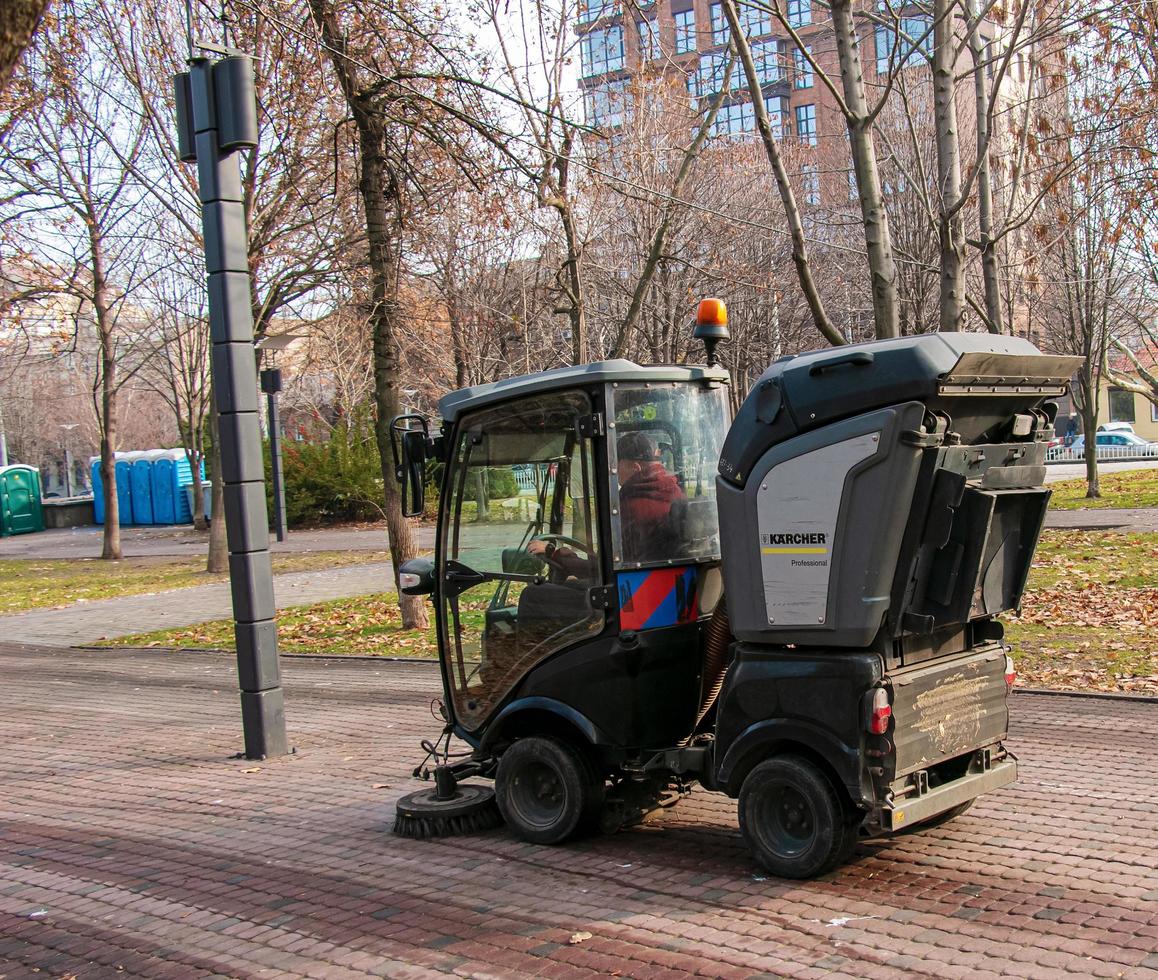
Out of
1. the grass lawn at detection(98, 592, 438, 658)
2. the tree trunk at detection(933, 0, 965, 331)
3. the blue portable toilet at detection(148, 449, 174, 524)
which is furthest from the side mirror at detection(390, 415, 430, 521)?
the blue portable toilet at detection(148, 449, 174, 524)

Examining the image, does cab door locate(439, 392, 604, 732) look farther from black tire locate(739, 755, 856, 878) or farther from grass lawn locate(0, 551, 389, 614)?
grass lawn locate(0, 551, 389, 614)

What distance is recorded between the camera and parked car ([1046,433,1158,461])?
163 ft

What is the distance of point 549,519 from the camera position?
19.6ft

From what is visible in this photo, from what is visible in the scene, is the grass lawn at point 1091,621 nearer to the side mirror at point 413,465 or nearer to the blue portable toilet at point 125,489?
the side mirror at point 413,465

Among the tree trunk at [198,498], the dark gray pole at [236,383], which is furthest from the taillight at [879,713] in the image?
the tree trunk at [198,498]

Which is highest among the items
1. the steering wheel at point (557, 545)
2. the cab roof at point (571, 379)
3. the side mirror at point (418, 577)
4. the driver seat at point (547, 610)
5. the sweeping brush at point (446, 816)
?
the cab roof at point (571, 379)

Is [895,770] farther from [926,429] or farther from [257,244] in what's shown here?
[257,244]

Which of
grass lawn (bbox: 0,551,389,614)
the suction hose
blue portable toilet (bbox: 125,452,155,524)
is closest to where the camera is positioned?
the suction hose

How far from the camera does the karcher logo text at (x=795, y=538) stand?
502cm

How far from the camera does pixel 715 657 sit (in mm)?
5832

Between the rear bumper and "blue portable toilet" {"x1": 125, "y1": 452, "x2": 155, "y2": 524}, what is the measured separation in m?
40.2

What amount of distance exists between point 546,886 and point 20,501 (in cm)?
4221

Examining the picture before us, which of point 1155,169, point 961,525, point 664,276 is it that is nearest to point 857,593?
point 961,525

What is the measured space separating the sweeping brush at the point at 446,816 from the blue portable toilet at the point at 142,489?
1508 inches
